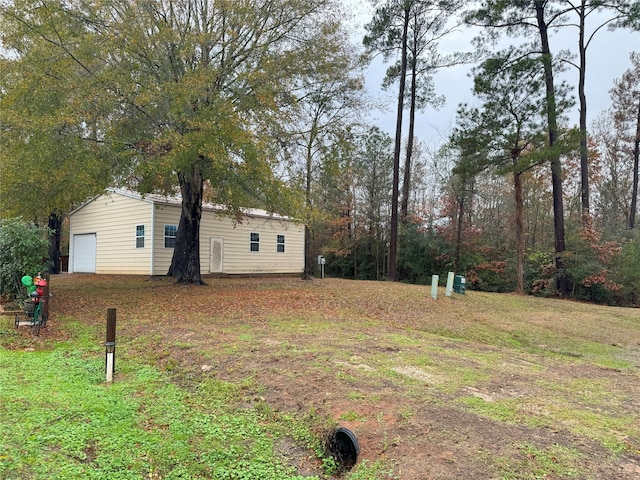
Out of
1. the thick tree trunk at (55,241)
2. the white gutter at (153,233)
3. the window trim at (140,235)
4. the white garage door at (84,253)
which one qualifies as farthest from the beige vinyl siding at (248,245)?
the thick tree trunk at (55,241)

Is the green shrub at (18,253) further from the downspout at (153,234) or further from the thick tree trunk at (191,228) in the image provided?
the downspout at (153,234)

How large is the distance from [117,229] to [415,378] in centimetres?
1630

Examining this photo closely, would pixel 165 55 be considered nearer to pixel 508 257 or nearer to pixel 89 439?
pixel 89 439

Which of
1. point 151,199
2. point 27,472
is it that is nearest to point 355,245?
point 151,199

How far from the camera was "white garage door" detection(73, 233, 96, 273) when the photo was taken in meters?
18.7

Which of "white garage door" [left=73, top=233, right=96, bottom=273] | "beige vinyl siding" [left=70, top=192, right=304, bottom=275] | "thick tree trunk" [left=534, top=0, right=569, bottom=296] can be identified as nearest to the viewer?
"thick tree trunk" [left=534, top=0, right=569, bottom=296]

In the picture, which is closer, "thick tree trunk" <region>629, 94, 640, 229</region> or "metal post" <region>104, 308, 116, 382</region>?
"metal post" <region>104, 308, 116, 382</region>

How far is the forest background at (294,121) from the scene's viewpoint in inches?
339

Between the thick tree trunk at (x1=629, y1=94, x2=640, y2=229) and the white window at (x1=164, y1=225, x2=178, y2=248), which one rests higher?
the thick tree trunk at (x1=629, y1=94, x2=640, y2=229)

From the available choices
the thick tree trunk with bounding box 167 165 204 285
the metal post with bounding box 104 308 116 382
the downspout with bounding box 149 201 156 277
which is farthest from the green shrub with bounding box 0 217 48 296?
the downspout with bounding box 149 201 156 277

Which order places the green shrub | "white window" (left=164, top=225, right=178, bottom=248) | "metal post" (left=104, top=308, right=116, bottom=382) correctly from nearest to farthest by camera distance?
"metal post" (left=104, top=308, right=116, bottom=382) < the green shrub < "white window" (left=164, top=225, right=178, bottom=248)

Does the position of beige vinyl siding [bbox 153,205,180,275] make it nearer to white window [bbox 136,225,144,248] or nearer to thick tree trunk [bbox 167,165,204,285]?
white window [bbox 136,225,144,248]

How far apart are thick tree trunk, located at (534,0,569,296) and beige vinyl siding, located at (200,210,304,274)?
398 inches

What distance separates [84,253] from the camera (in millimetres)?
19094
